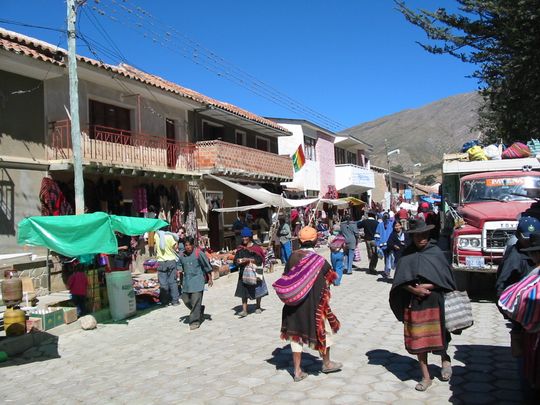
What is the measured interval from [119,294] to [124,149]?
6.91 m

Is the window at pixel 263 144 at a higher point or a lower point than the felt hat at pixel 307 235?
higher

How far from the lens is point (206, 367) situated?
625 cm

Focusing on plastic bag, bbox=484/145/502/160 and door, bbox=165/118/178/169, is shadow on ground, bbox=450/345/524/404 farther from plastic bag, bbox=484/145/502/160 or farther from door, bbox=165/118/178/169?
door, bbox=165/118/178/169

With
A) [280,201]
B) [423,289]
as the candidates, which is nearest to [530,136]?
[280,201]

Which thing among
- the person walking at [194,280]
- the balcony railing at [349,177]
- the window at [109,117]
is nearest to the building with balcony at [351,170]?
the balcony railing at [349,177]

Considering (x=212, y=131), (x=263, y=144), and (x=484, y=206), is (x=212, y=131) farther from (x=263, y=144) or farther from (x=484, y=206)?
(x=484, y=206)

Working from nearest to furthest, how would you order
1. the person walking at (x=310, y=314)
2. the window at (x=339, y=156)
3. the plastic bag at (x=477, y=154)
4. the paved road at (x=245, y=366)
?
the paved road at (x=245, y=366), the person walking at (x=310, y=314), the plastic bag at (x=477, y=154), the window at (x=339, y=156)

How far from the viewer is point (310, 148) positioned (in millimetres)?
32312

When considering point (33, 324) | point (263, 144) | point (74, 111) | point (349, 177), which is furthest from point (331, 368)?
point (349, 177)

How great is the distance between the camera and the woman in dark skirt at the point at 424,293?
15.4 feet

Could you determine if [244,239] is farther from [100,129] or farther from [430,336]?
[100,129]

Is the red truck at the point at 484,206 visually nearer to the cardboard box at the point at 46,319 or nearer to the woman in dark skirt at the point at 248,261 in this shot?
the woman in dark skirt at the point at 248,261

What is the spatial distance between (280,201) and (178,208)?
3.80 m

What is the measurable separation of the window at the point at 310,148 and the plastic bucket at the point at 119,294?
22.4 m
